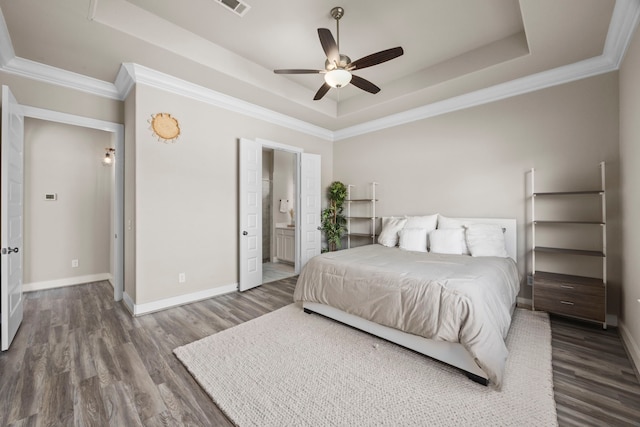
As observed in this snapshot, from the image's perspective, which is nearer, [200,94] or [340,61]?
[340,61]

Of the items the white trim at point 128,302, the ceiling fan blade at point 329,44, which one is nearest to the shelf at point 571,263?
the ceiling fan blade at point 329,44

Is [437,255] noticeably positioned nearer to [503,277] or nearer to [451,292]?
[503,277]

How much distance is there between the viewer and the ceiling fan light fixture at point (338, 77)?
244 cm

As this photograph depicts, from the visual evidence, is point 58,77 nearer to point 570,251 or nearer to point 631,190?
point 631,190

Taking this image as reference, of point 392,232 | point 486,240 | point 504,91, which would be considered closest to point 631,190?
point 486,240

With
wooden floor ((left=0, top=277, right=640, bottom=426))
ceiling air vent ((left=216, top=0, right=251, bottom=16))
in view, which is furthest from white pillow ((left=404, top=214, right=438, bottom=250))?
ceiling air vent ((left=216, top=0, right=251, bottom=16))

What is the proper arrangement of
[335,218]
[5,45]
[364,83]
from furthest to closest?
[335,218] → [364,83] → [5,45]

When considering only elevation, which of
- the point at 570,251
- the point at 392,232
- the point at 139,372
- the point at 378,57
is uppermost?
the point at 378,57

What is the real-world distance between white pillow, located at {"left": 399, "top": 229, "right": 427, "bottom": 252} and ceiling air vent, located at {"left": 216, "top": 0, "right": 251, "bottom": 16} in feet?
10.5

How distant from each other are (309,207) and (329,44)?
9.95ft

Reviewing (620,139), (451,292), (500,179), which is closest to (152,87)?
(451,292)

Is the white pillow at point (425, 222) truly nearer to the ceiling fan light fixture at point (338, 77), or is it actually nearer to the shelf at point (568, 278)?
the shelf at point (568, 278)

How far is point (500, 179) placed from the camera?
347cm

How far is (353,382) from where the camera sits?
73.3 inches
